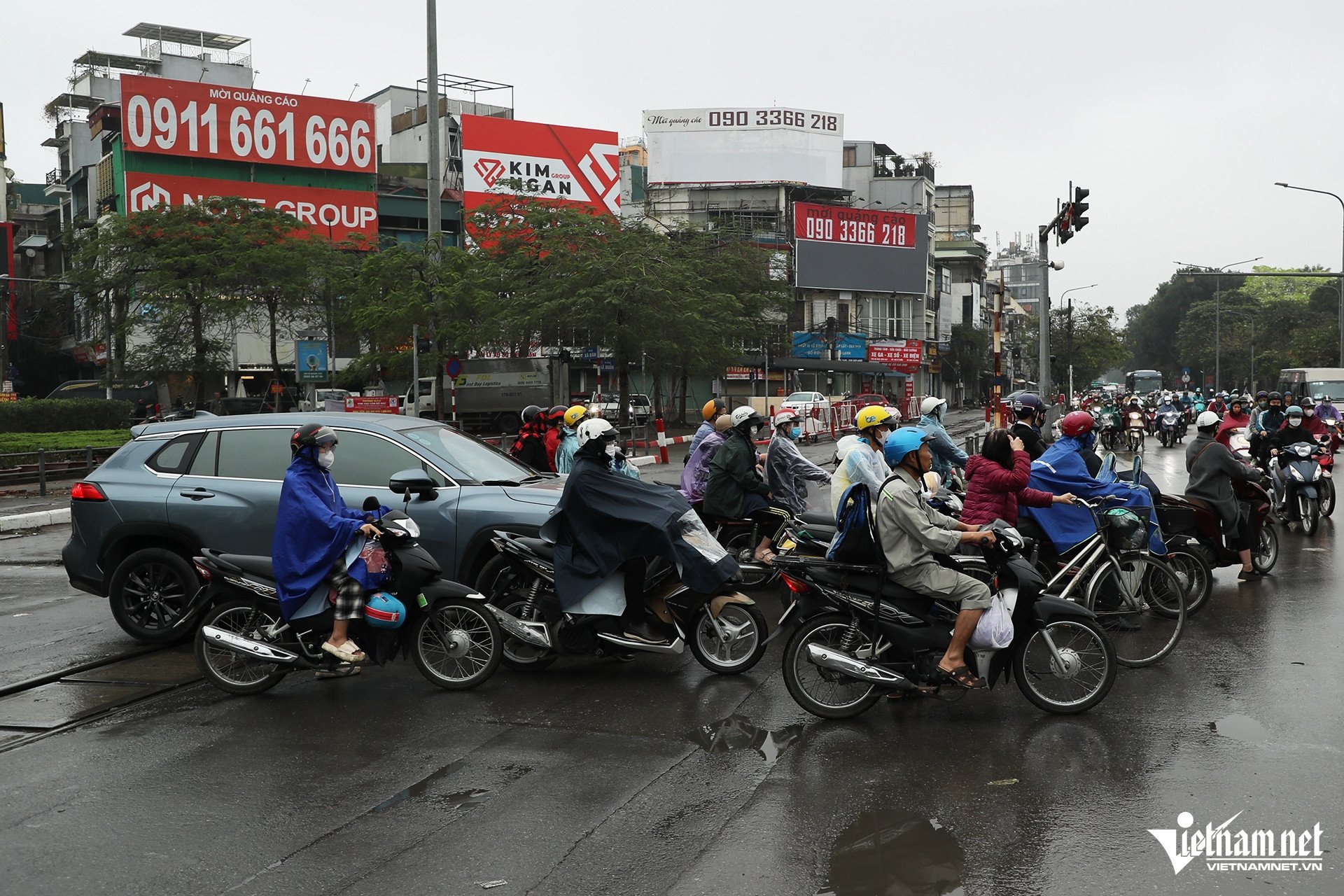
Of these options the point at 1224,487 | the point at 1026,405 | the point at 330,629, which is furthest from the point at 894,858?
the point at 1224,487

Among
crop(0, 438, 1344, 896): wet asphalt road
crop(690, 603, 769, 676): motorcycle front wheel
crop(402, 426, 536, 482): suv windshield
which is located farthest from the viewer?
crop(402, 426, 536, 482): suv windshield

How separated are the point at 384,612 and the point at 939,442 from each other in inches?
243

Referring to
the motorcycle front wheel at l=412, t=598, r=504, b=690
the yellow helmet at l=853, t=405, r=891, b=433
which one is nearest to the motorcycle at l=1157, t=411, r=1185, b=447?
the yellow helmet at l=853, t=405, r=891, b=433

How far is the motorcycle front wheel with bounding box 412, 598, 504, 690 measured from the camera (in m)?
6.85

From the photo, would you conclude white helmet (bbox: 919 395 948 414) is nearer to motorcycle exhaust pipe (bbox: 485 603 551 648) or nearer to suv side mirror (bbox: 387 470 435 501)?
suv side mirror (bbox: 387 470 435 501)

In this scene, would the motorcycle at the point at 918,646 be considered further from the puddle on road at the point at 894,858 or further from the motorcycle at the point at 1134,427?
the motorcycle at the point at 1134,427

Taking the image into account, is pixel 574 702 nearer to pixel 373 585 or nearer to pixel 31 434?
pixel 373 585

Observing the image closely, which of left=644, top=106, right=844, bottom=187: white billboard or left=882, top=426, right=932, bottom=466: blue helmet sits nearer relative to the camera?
left=882, top=426, right=932, bottom=466: blue helmet

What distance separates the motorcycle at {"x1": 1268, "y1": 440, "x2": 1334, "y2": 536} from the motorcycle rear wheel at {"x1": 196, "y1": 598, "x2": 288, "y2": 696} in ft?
36.5

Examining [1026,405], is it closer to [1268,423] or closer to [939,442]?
[939,442]

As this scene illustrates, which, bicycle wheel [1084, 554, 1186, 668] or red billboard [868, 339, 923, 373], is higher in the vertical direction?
red billboard [868, 339, 923, 373]

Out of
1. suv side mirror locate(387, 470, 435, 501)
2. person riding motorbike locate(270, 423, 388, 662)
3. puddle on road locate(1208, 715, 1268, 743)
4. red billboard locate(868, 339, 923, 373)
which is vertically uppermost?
red billboard locate(868, 339, 923, 373)

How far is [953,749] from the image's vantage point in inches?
222

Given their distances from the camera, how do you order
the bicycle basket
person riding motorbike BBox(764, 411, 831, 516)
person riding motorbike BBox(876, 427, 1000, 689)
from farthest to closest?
1. person riding motorbike BBox(764, 411, 831, 516)
2. the bicycle basket
3. person riding motorbike BBox(876, 427, 1000, 689)
